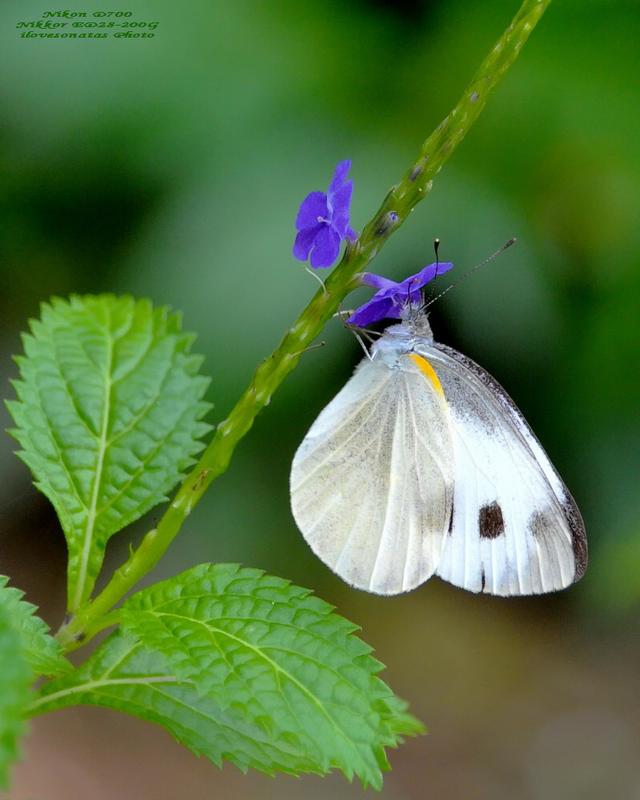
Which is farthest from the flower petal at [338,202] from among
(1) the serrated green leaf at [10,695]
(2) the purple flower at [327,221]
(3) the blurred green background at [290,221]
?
(3) the blurred green background at [290,221]

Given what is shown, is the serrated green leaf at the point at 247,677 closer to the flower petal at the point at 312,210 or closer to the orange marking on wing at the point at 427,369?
the flower petal at the point at 312,210

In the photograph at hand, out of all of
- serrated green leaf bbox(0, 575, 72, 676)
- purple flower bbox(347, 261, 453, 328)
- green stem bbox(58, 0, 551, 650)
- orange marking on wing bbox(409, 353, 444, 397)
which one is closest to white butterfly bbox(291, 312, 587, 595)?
orange marking on wing bbox(409, 353, 444, 397)

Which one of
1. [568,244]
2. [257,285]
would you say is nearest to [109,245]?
[257,285]

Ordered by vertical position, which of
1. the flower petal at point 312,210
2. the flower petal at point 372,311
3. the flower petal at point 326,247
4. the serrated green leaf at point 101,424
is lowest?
the serrated green leaf at point 101,424

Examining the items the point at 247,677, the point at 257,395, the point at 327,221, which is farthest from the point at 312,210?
the point at 247,677

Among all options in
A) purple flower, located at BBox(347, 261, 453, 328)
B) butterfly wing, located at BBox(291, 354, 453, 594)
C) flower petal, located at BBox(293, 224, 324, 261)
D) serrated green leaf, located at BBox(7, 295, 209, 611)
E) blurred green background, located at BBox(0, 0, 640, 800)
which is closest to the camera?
serrated green leaf, located at BBox(7, 295, 209, 611)

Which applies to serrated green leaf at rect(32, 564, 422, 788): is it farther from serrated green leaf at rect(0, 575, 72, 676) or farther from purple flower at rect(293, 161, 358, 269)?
purple flower at rect(293, 161, 358, 269)

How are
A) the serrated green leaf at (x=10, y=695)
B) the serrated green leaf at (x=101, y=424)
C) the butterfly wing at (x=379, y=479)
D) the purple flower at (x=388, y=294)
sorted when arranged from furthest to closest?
the butterfly wing at (x=379, y=479), the purple flower at (x=388, y=294), the serrated green leaf at (x=101, y=424), the serrated green leaf at (x=10, y=695)
